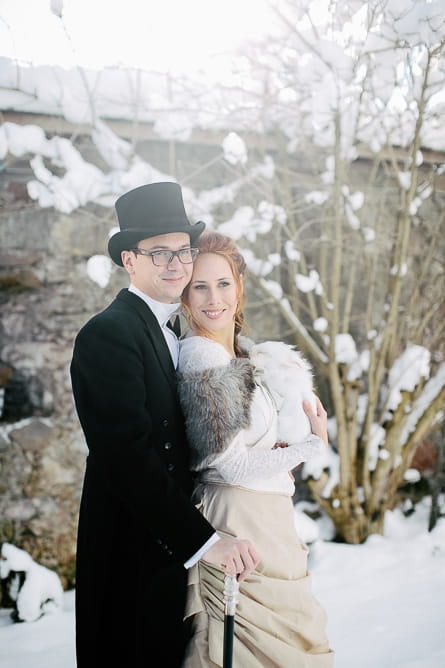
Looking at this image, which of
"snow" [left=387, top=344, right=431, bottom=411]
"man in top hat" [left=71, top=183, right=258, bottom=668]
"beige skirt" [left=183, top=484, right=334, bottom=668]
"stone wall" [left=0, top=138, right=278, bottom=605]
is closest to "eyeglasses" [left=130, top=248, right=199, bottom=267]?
"man in top hat" [left=71, top=183, right=258, bottom=668]

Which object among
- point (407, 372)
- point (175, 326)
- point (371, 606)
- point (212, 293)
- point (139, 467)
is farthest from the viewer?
point (407, 372)

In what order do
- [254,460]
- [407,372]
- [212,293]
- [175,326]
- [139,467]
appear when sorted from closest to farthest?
[139,467] < [254,460] < [212,293] < [175,326] < [407,372]

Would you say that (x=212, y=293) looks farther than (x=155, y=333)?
Yes

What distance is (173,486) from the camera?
139 centimetres

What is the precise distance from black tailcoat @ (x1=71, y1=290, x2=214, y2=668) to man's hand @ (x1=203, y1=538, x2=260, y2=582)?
5 centimetres

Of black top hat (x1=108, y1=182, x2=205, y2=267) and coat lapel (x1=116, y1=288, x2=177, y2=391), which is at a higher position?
black top hat (x1=108, y1=182, x2=205, y2=267)

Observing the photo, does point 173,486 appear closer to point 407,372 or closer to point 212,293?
point 212,293

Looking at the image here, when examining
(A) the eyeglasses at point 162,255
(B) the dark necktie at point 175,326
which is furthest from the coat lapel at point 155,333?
(B) the dark necktie at point 175,326

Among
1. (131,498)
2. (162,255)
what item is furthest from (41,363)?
(131,498)

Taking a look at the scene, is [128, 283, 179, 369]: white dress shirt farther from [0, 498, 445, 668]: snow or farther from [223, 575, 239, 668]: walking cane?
[0, 498, 445, 668]: snow

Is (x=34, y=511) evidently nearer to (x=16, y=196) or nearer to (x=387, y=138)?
(x=16, y=196)

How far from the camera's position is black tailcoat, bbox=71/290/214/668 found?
1.37 meters

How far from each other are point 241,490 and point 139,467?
0.37m

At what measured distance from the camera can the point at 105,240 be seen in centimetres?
358
